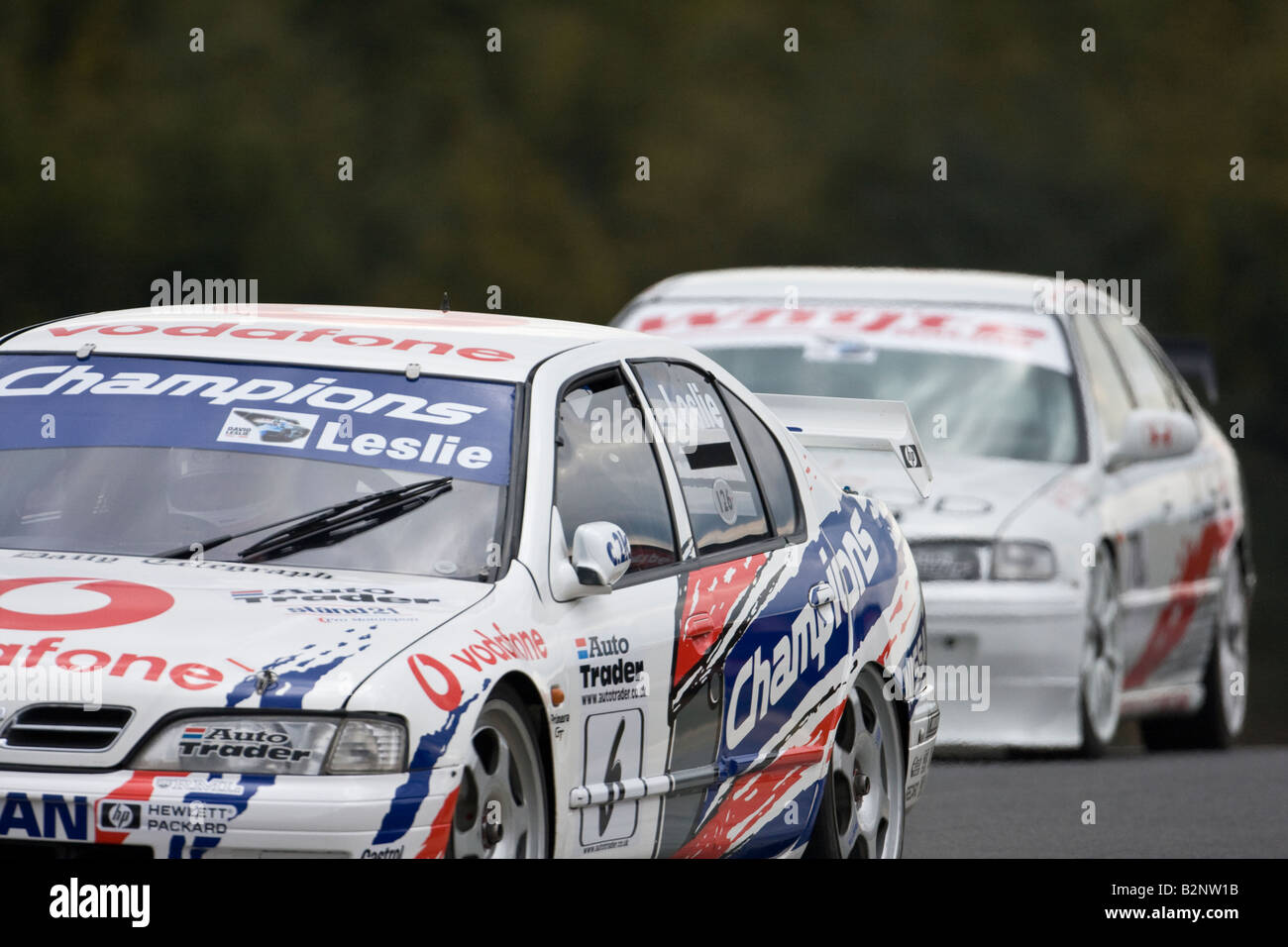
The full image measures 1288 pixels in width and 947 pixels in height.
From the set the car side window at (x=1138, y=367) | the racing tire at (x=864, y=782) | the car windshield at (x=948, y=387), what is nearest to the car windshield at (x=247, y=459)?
the racing tire at (x=864, y=782)

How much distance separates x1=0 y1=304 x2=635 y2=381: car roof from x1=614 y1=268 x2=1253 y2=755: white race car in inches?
165

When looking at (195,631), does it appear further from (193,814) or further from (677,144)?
(677,144)

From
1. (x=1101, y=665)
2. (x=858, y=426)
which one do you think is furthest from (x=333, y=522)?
(x=1101, y=665)

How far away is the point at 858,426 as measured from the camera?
8195 millimetres

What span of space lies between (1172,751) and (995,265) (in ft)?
45.7

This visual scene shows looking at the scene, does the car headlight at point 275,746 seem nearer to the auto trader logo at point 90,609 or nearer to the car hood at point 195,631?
the car hood at point 195,631

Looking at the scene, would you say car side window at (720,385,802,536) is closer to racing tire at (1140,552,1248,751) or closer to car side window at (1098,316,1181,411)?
car side window at (1098,316,1181,411)

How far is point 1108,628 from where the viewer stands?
38.0ft

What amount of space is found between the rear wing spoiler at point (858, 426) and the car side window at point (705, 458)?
82 centimetres

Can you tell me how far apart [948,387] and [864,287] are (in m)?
0.82

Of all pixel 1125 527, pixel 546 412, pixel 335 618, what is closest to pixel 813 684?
pixel 546 412

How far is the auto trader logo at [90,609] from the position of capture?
536 centimetres

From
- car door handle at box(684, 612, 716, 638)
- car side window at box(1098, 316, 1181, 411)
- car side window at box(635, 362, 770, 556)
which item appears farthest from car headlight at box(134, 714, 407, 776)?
car side window at box(1098, 316, 1181, 411)

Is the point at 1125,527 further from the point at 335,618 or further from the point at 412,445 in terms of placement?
the point at 335,618
